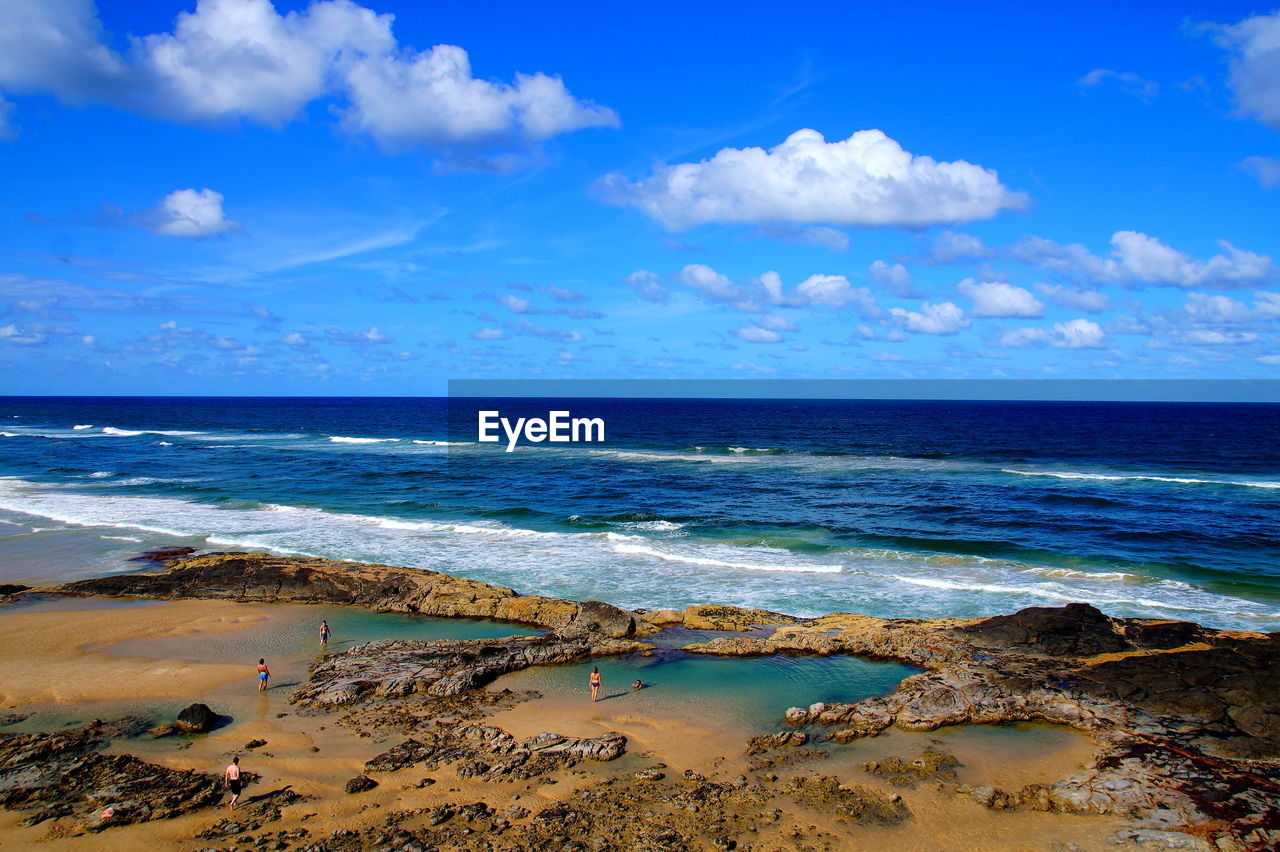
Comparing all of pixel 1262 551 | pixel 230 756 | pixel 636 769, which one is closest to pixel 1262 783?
pixel 636 769

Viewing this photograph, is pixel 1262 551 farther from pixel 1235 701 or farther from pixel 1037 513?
pixel 1235 701

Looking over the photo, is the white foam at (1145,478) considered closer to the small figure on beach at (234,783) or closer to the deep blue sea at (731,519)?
the deep blue sea at (731,519)

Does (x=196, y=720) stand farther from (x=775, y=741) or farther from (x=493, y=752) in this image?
(x=775, y=741)

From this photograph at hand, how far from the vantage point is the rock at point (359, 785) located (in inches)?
559

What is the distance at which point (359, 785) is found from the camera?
14.3 metres

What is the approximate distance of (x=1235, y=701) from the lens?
55.3ft

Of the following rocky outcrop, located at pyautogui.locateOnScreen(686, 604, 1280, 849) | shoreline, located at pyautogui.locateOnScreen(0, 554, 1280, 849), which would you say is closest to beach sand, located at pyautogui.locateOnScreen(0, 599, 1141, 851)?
shoreline, located at pyautogui.locateOnScreen(0, 554, 1280, 849)

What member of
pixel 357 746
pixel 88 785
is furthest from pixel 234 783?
pixel 88 785

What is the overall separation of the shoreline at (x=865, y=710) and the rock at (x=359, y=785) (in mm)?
149

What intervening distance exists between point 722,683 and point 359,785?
9.43m

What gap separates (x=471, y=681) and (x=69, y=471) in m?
57.6

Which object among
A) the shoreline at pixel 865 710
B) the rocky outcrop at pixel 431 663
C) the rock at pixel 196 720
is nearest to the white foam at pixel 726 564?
the shoreline at pixel 865 710

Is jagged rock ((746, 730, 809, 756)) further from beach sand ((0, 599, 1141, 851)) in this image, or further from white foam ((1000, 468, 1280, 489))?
white foam ((1000, 468, 1280, 489))

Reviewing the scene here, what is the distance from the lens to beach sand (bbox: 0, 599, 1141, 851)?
43.1 ft
